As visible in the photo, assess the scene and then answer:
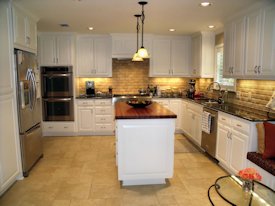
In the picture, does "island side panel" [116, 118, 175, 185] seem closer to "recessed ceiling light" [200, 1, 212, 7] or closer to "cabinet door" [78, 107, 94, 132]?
"recessed ceiling light" [200, 1, 212, 7]

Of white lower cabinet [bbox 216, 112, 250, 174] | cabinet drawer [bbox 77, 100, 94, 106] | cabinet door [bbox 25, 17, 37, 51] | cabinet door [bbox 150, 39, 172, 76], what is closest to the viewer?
white lower cabinet [bbox 216, 112, 250, 174]

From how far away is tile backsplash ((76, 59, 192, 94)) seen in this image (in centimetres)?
605

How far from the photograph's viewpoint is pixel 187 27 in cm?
484

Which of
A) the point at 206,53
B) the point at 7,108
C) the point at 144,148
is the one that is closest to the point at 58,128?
the point at 7,108

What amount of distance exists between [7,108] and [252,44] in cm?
349

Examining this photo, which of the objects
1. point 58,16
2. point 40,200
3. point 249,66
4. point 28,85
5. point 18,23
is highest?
point 58,16

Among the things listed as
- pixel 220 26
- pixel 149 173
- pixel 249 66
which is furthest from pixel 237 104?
pixel 149 173

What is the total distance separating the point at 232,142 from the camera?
10.9ft

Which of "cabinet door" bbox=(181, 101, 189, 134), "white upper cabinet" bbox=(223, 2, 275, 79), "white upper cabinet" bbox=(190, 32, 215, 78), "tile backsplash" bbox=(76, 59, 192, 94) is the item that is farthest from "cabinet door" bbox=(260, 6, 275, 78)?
"tile backsplash" bbox=(76, 59, 192, 94)

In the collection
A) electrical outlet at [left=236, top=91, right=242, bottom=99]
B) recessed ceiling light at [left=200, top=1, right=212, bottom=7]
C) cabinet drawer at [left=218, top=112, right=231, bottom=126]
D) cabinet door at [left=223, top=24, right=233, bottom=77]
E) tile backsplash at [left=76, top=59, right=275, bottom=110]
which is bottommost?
cabinet drawer at [left=218, top=112, right=231, bottom=126]

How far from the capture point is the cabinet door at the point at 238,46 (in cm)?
358

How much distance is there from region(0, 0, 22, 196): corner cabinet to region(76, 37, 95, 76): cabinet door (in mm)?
2614

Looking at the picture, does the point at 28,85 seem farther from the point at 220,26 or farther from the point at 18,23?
the point at 220,26

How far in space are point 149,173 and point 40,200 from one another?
1394 mm
